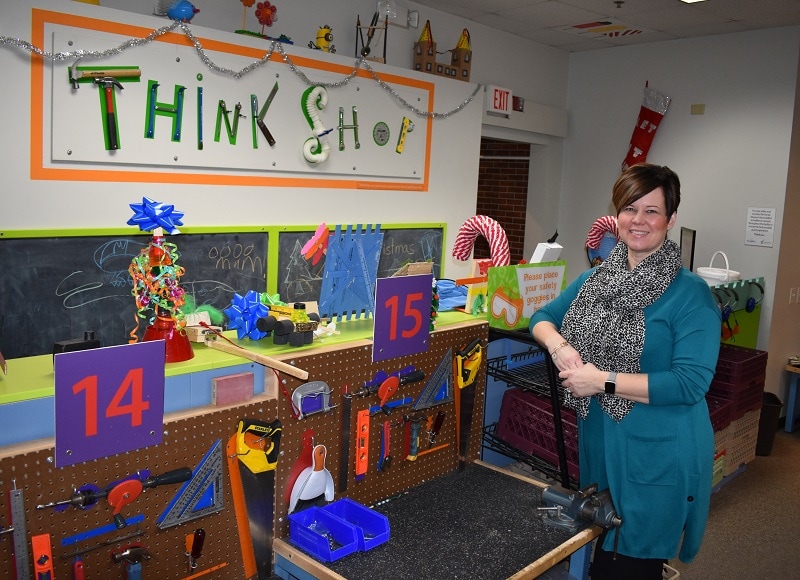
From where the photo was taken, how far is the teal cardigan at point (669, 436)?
1712mm

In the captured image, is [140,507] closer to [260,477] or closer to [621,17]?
[260,477]

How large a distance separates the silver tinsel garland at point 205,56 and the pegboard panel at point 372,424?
7.01 ft

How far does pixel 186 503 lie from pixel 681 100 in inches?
202

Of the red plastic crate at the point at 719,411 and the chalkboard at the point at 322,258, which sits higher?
the chalkboard at the point at 322,258

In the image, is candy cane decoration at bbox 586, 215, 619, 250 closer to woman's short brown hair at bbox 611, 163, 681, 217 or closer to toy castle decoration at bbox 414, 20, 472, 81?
woman's short brown hair at bbox 611, 163, 681, 217

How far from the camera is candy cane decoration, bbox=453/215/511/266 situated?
107 inches

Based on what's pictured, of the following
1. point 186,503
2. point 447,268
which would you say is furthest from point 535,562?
point 447,268

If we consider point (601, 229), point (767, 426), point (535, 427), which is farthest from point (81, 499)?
point (767, 426)

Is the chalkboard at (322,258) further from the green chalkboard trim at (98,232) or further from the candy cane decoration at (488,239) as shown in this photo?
the candy cane decoration at (488,239)

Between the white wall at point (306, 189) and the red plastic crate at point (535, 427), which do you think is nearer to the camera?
the red plastic crate at point (535, 427)

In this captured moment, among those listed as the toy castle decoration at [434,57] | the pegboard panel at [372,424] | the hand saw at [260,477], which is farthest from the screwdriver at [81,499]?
the toy castle decoration at [434,57]

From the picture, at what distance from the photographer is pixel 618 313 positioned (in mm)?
1815

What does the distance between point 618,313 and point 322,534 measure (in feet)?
3.00

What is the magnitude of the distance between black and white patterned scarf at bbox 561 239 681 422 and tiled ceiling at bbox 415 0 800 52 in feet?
10.6
